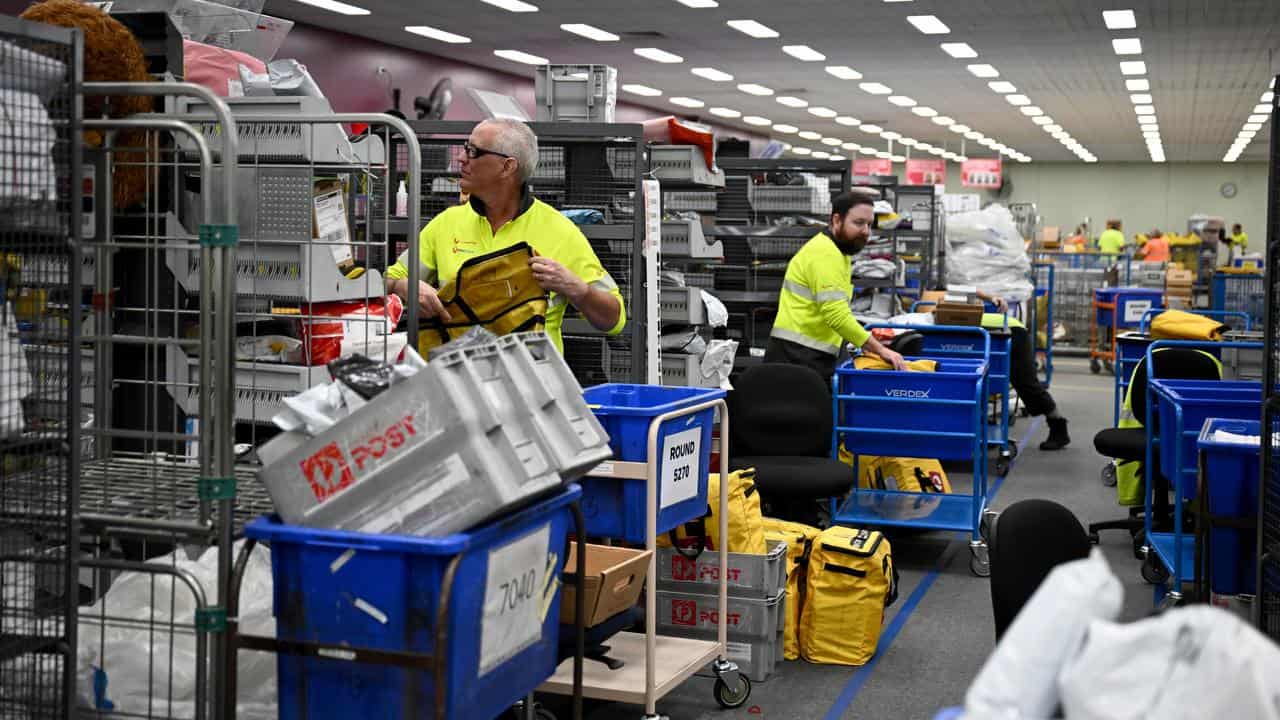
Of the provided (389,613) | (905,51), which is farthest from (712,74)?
(389,613)

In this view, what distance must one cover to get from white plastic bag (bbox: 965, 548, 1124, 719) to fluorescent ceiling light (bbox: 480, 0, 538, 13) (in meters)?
12.5

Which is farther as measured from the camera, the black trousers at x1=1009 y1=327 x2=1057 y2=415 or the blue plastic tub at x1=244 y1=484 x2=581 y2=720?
the black trousers at x1=1009 y1=327 x2=1057 y2=415

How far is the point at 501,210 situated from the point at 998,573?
6.31 ft

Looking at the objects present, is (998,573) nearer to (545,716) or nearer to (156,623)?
(545,716)

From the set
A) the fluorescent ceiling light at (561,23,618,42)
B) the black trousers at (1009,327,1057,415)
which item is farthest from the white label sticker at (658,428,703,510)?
the fluorescent ceiling light at (561,23,618,42)

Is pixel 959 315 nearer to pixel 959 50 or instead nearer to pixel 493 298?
pixel 493 298

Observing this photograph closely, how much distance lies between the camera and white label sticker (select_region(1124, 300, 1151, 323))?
546 inches

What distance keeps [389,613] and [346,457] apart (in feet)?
1.01

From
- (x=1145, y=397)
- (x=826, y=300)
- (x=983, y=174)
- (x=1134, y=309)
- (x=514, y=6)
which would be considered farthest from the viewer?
(x=983, y=174)

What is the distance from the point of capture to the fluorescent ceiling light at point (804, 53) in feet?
53.7

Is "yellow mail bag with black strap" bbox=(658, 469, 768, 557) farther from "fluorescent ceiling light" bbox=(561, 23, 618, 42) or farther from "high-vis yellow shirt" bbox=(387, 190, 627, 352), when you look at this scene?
"fluorescent ceiling light" bbox=(561, 23, 618, 42)

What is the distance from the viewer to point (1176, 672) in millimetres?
1528

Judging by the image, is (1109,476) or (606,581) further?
(1109,476)

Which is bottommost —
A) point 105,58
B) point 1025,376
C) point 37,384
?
point 1025,376
